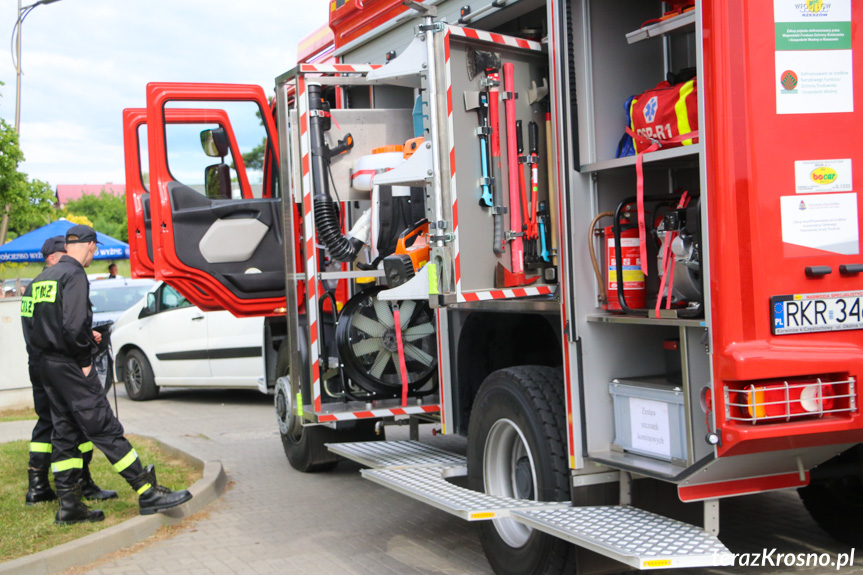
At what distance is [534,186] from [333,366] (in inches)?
89.1

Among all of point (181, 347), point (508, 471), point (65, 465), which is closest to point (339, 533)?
point (508, 471)

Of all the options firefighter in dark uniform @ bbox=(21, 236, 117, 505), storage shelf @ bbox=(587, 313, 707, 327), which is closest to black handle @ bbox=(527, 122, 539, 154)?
storage shelf @ bbox=(587, 313, 707, 327)

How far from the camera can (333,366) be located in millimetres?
6508

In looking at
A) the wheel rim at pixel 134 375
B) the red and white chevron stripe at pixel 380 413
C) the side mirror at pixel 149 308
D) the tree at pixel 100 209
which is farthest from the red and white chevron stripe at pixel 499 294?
the tree at pixel 100 209

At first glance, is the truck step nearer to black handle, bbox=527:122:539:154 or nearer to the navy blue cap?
black handle, bbox=527:122:539:154

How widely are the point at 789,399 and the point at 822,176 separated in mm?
876

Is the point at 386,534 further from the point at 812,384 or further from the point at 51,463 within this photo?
the point at 812,384

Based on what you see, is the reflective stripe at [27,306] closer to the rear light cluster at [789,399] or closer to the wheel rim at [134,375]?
the rear light cluster at [789,399]

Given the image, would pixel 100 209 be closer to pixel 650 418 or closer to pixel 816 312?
pixel 650 418

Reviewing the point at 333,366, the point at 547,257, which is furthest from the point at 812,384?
the point at 333,366

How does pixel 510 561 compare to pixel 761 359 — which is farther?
pixel 510 561

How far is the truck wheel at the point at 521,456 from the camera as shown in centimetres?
443

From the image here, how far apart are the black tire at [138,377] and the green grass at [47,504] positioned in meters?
4.13

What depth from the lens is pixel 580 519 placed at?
4090mm
